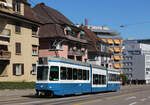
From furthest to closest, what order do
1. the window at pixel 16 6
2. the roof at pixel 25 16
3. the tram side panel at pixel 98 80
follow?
the window at pixel 16 6
the roof at pixel 25 16
the tram side panel at pixel 98 80

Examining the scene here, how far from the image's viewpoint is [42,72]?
21828mm

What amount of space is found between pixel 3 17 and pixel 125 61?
110420mm

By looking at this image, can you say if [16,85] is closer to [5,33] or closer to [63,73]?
[5,33]

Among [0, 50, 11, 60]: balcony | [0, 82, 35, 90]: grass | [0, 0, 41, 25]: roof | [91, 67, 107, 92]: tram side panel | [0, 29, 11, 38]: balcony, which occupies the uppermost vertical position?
[0, 0, 41, 25]: roof

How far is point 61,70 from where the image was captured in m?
22.1

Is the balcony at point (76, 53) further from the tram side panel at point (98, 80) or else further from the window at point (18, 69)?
the tram side panel at point (98, 80)

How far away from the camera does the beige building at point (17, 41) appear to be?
35.1m

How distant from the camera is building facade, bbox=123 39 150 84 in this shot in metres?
132

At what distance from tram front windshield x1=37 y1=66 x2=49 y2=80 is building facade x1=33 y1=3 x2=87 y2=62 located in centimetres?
2366

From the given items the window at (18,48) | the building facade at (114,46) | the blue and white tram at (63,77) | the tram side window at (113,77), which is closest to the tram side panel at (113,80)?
the tram side window at (113,77)

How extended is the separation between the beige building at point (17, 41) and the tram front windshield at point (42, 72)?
43.5 ft

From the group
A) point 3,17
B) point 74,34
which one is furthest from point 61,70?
point 74,34

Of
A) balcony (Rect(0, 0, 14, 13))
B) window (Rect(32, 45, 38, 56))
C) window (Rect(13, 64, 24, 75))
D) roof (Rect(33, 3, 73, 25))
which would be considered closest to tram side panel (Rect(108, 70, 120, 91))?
window (Rect(13, 64, 24, 75))

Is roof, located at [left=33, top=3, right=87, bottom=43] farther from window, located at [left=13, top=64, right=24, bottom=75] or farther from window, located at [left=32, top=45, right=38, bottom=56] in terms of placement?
window, located at [left=13, top=64, right=24, bottom=75]
